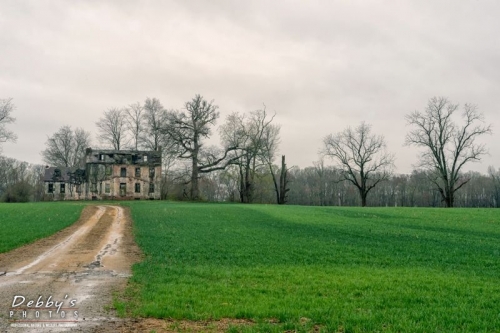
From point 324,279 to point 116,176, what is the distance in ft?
244

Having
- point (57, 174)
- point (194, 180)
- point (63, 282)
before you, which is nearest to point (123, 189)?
point (57, 174)

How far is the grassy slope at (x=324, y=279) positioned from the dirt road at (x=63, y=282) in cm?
76

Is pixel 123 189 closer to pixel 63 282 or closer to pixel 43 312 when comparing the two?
pixel 63 282

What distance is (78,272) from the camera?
13.3 meters

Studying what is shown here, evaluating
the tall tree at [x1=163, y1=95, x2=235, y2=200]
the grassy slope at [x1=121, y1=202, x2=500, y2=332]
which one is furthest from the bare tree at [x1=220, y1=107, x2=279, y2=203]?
the grassy slope at [x1=121, y1=202, x2=500, y2=332]

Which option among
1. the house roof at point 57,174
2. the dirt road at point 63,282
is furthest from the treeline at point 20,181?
the dirt road at point 63,282

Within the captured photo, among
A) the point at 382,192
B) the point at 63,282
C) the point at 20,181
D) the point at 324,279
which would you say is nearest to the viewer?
the point at 63,282

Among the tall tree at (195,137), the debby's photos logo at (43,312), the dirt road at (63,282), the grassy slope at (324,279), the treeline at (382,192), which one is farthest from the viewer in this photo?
the treeline at (382,192)

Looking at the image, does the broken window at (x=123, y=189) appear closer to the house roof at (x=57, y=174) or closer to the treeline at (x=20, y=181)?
the house roof at (x=57, y=174)

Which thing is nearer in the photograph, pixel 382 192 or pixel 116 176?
pixel 116 176

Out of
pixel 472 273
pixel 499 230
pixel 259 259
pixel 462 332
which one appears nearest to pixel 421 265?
pixel 472 273

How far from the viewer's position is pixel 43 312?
28.5 feet

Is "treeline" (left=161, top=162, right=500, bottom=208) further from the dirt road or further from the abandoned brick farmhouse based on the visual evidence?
the dirt road

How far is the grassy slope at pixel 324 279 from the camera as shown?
28.3 feet
